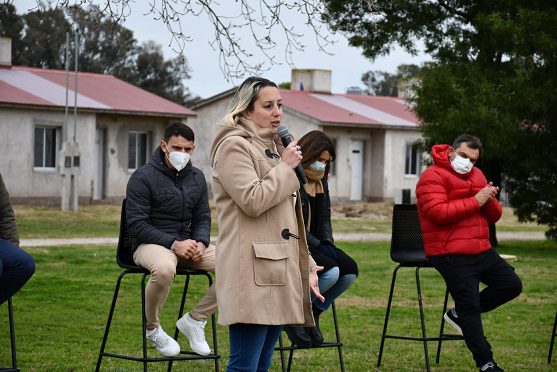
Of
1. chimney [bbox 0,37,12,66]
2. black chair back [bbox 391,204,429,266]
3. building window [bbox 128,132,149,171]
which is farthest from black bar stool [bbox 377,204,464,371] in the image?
chimney [bbox 0,37,12,66]

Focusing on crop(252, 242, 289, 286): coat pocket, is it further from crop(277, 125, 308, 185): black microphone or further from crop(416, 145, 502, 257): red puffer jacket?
crop(416, 145, 502, 257): red puffer jacket

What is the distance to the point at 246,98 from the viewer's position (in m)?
6.18

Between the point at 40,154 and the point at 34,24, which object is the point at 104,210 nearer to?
the point at 40,154

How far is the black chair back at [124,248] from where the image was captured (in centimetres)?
822

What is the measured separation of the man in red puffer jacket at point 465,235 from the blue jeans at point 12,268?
2955 mm

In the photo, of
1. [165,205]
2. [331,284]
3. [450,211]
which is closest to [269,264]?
[165,205]

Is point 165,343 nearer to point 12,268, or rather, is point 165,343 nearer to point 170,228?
point 170,228

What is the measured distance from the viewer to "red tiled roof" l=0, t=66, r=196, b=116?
38.1 metres

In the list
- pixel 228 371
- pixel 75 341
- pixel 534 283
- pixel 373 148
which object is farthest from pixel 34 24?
pixel 228 371

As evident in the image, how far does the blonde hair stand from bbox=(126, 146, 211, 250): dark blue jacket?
6.95 ft

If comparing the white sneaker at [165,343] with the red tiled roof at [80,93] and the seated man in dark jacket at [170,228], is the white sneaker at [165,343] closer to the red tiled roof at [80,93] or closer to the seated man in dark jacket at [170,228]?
the seated man in dark jacket at [170,228]

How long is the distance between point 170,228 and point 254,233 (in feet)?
7.96

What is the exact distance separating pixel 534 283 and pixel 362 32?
989cm

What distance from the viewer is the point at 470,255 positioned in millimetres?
8828
